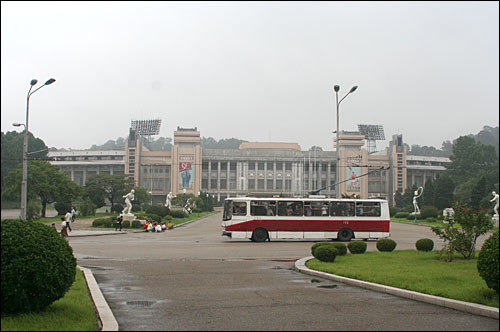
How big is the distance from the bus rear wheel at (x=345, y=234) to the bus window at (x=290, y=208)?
2701 millimetres

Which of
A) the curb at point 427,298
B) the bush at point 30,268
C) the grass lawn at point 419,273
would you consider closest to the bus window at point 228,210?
the grass lawn at point 419,273

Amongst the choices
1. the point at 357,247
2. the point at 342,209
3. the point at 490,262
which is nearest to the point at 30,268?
the point at 490,262

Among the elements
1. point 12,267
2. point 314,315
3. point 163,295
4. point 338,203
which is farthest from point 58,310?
point 338,203

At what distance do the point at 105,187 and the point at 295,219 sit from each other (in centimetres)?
4887

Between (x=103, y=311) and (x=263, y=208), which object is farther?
(x=263, y=208)

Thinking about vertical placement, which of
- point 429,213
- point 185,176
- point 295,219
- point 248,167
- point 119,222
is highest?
point 248,167

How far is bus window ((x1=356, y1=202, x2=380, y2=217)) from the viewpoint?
2992 cm

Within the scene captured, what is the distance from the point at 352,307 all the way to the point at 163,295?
4.01 metres

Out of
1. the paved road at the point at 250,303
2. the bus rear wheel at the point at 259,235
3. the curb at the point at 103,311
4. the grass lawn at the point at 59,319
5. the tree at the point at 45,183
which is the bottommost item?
the bus rear wheel at the point at 259,235

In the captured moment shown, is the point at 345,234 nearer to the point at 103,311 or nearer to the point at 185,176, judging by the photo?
the point at 103,311

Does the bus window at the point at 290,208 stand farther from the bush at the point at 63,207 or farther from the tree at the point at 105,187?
the tree at the point at 105,187

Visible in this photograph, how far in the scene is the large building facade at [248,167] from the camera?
128 meters

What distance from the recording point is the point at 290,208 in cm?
2917

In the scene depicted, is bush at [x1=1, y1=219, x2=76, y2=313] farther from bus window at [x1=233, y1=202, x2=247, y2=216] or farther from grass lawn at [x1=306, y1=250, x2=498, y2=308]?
bus window at [x1=233, y1=202, x2=247, y2=216]
